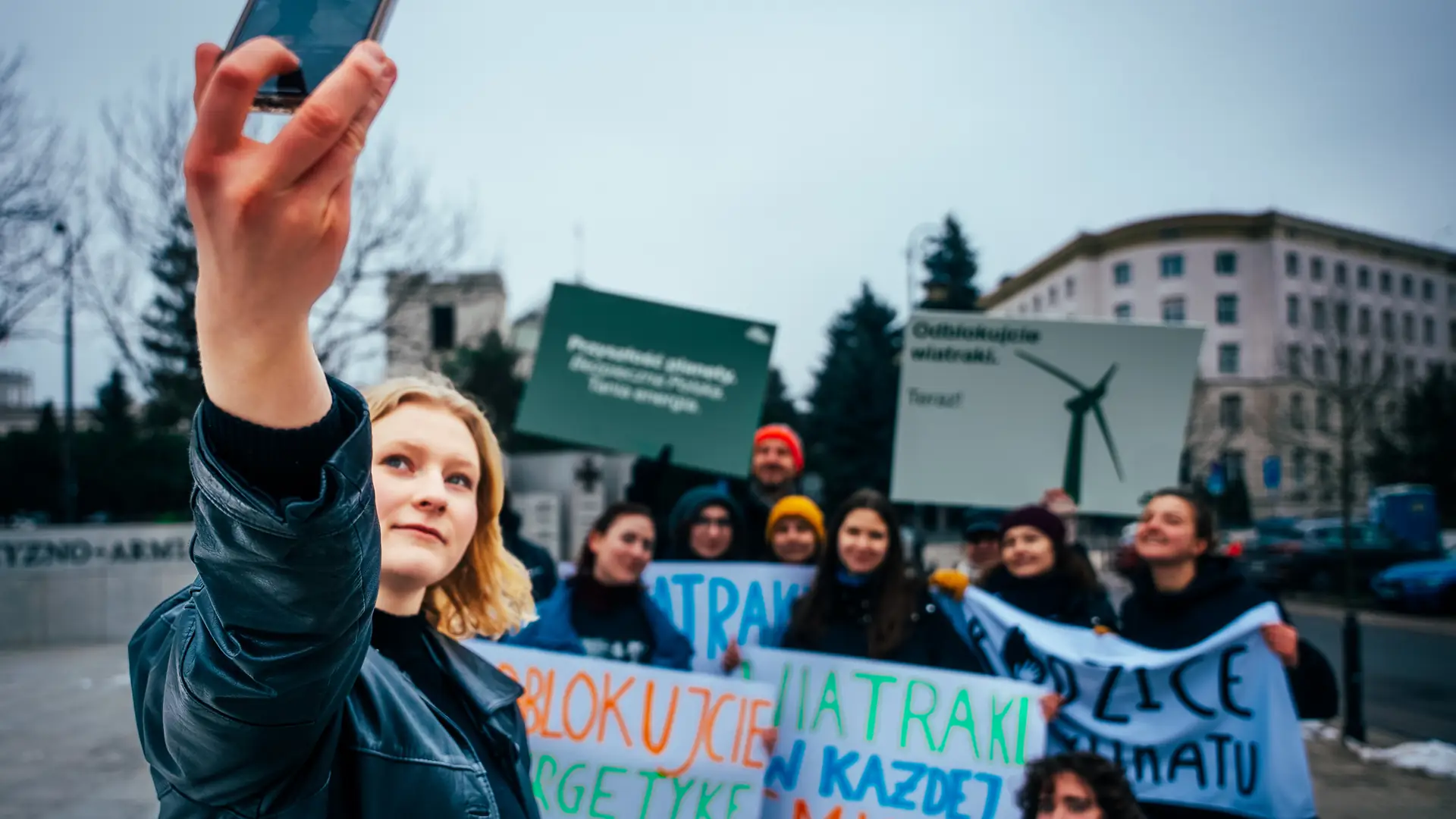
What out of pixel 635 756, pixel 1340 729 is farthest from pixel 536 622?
pixel 1340 729

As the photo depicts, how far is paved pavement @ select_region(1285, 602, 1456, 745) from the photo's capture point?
806cm

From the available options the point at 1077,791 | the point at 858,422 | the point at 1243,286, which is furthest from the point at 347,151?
the point at 1243,286

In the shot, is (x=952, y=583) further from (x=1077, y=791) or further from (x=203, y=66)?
(x=203, y=66)

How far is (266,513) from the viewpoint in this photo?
666mm

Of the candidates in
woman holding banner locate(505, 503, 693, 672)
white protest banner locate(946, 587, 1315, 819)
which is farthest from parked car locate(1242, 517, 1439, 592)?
woman holding banner locate(505, 503, 693, 672)

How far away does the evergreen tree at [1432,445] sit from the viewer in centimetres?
2842

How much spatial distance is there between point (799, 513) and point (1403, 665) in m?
10.4

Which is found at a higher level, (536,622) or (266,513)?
(266,513)

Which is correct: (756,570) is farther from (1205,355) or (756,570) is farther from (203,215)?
(1205,355)

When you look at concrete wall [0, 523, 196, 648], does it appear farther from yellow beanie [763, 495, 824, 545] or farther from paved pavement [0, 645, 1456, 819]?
yellow beanie [763, 495, 824, 545]

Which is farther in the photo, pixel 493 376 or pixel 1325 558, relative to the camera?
pixel 493 376

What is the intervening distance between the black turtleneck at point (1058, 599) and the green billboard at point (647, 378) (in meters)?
1.96

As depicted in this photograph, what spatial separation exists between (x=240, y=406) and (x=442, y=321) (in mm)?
37840

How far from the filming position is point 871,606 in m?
3.67
